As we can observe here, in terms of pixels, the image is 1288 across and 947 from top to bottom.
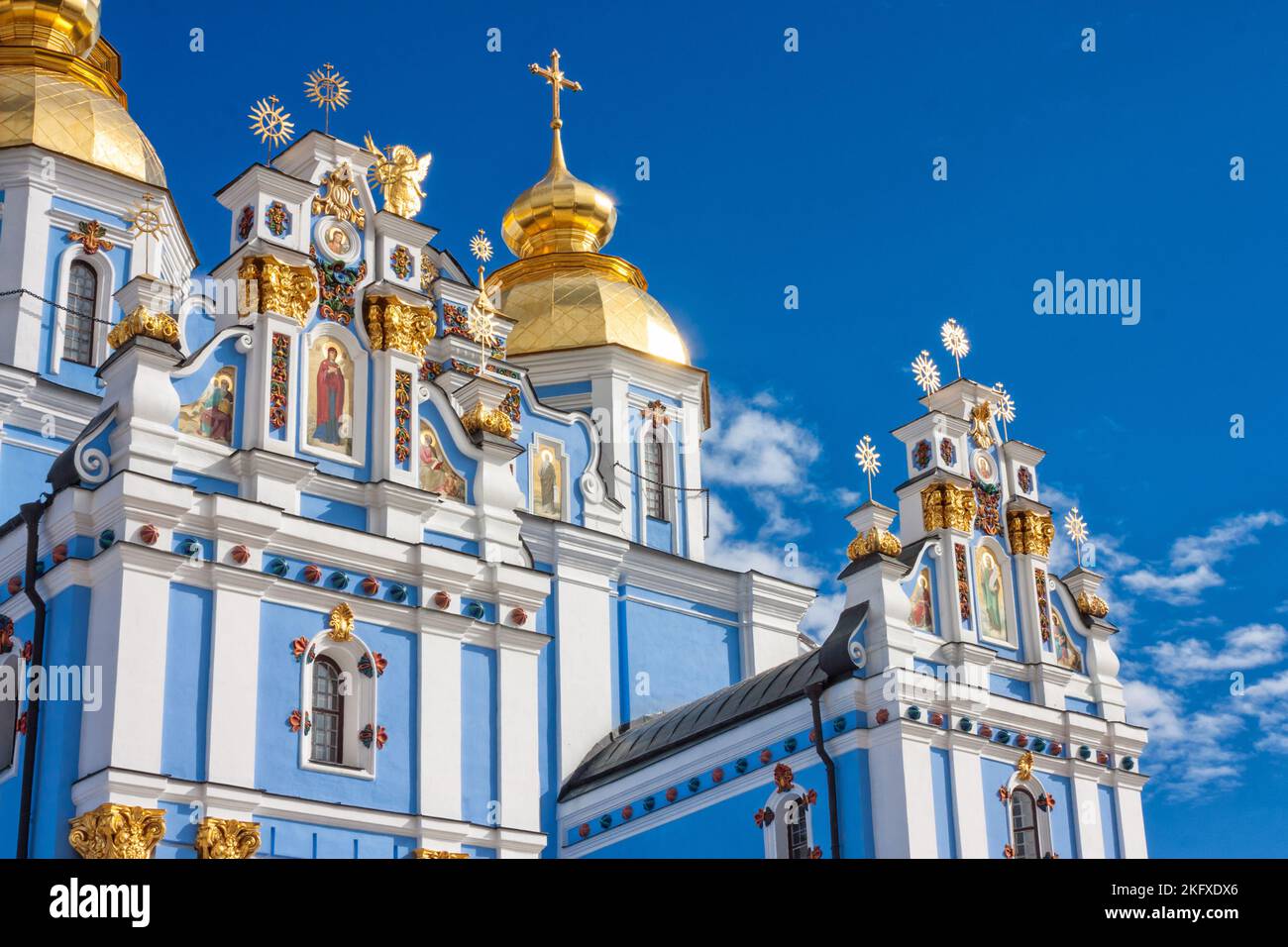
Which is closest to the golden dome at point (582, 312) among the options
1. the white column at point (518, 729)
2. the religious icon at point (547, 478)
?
the religious icon at point (547, 478)

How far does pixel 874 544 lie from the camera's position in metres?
19.0

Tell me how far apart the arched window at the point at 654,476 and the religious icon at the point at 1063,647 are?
5714 millimetres

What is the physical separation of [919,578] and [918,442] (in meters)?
1.81

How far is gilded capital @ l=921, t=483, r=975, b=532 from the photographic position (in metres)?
20.2

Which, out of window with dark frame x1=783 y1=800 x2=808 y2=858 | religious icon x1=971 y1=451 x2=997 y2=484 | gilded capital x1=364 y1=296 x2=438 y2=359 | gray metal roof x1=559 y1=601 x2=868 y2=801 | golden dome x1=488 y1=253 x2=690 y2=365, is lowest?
window with dark frame x1=783 y1=800 x2=808 y2=858

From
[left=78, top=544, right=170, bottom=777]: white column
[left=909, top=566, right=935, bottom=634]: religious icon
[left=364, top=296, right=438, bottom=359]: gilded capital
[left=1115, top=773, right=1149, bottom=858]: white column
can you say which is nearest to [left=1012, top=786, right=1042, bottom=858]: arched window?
[left=1115, top=773, right=1149, bottom=858]: white column

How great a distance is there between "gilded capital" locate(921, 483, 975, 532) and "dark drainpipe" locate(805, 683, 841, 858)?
3024 millimetres

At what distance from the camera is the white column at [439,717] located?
54.6 feet

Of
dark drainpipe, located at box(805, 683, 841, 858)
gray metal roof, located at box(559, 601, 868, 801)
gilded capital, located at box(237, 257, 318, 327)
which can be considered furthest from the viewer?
gray metal roof, located at box(559, 601, 868, 801)

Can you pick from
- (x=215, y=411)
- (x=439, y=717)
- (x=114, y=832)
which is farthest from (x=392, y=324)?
(x=114, y=832)

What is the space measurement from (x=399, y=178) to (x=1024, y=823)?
889 centimetres

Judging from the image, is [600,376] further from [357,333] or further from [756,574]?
[357,333]

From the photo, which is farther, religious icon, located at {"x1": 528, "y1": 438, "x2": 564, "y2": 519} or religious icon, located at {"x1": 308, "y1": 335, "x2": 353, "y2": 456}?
religious icon, located at {"x1": 528, "y1": 438, "x2": 564, "y2": 519}

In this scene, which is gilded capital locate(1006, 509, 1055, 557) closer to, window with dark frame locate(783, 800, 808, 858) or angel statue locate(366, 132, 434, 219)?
window with dark frame locate(783, 800, 808, 858)
